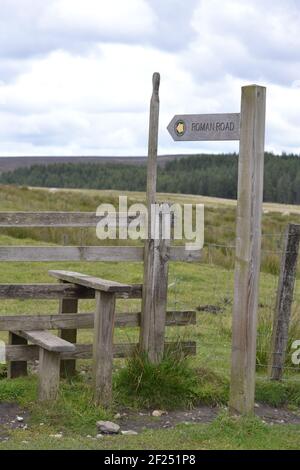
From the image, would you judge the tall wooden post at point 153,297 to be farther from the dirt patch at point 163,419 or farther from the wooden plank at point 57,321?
the dirt patch at point 163,419

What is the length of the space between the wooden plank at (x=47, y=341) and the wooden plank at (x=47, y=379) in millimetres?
98

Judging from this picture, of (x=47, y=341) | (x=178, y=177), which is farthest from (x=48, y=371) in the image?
(x=178, y=177)

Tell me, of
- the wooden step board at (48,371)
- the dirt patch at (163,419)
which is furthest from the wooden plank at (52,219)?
the dirt patch at (163,419)

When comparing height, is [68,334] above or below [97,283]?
below

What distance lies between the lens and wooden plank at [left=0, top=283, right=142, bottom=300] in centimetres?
731

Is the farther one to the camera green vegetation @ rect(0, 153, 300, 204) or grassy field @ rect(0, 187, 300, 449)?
green vegetation @ rect(0, 153, 300, 204)

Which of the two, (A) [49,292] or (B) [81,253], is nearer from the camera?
(B) [81,253]

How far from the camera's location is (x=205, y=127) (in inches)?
281

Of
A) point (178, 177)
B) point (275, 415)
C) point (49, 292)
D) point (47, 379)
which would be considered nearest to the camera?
point (47, 379)

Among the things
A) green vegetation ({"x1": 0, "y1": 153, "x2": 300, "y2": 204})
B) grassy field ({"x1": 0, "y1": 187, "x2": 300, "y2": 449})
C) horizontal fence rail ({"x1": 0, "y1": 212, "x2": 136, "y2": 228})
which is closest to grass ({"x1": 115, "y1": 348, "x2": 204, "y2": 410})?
grassy field ({"x1": 0, "y1": 187, "x2": 300, "y2": 449})

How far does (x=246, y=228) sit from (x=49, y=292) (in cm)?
198

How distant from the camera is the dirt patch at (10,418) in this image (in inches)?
256

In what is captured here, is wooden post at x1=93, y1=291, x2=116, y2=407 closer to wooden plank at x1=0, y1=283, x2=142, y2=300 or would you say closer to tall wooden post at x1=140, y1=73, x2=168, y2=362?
wooden plank at x1=0, y1=283, x2=142, y2=300

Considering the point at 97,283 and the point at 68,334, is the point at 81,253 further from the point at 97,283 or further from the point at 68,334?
the point at 68,334
